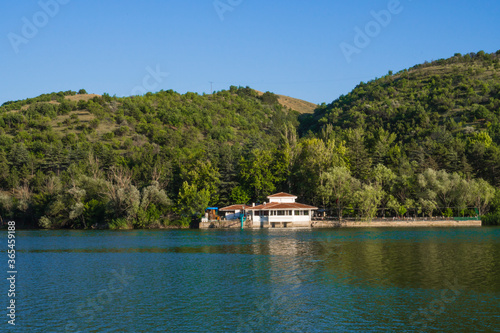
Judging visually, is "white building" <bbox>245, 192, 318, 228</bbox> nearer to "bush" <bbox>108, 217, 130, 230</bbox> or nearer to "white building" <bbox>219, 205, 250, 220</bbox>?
"white building" <bbox>219, 205, 250, 220</bbox>

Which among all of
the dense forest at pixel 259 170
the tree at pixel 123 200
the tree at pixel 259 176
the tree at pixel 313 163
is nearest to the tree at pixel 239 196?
the dense forest at pixel 259 170

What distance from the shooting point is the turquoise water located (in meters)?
20.1

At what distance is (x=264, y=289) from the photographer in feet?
87.1

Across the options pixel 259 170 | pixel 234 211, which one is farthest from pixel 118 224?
pixel 259 170

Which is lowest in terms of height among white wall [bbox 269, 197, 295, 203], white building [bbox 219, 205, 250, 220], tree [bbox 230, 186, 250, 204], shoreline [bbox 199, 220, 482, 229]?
shoreline [bbox 199, 220, 482, 229]

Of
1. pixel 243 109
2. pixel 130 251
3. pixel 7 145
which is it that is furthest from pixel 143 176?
pixel 243 109

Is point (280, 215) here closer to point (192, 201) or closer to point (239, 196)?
point (239, 196)

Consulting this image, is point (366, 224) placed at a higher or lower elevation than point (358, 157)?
lower

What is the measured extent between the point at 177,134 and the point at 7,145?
4240 cm

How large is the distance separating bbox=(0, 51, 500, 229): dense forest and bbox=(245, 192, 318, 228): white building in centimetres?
444

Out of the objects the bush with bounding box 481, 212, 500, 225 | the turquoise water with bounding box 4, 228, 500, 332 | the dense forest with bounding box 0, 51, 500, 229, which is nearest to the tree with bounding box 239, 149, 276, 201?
the dense forest with bounding box 0, 51, 500, 229

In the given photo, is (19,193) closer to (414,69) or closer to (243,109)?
(243,109)

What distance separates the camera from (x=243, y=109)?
186 m

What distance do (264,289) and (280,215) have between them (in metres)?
50.6
